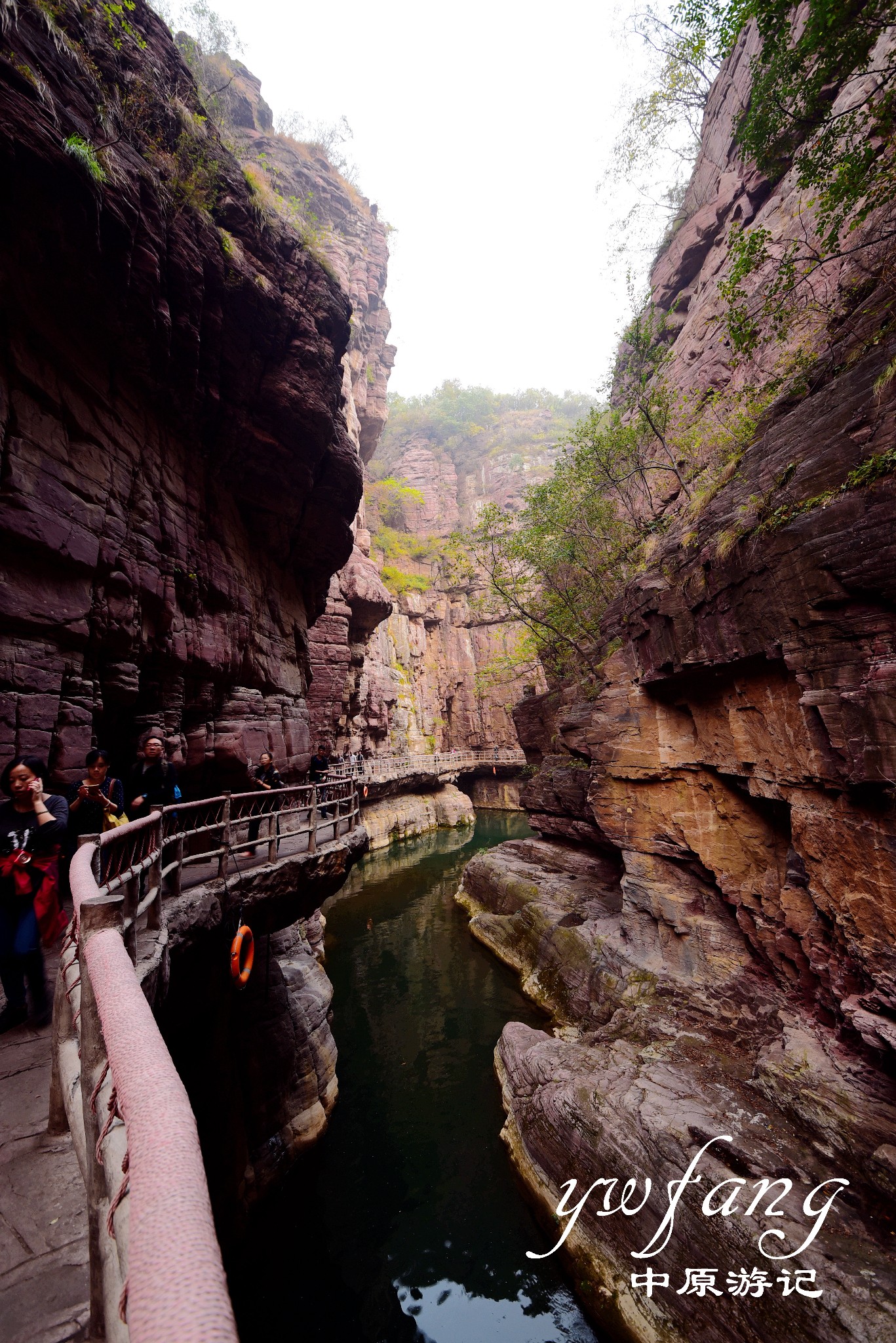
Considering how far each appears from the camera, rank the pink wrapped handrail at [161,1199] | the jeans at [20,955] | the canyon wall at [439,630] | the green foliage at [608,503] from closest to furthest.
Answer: the pink wrapped handrail at [161,1199] → the jeans at [20,955] → the green foliage at [608,503] → the canyon wall at [439,630]

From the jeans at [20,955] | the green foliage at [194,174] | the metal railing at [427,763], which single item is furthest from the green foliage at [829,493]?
the metal railing at [427,763]

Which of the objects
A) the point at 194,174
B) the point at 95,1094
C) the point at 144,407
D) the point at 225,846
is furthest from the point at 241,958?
the point at 194,174

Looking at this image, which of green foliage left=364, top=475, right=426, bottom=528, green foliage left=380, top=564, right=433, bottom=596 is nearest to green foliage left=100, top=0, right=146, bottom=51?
green foliage left=380, top=564, right=433, bottom=596

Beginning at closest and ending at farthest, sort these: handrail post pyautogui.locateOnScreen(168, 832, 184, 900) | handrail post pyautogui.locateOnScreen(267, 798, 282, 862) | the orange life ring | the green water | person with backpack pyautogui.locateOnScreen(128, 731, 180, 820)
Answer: the orange life ring < handrail post pyautogui.locateOnScreen(168, 832, 184, 900) < person with backpack pyautogui.locateOnScreen(128, 731, 180, 820) < the green water < handrail post pyautogui.locateOnScreen(267, 798, 282, 862)

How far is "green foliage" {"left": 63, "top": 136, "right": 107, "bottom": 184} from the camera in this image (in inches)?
226

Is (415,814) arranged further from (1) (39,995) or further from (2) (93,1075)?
(2) (93,1075)

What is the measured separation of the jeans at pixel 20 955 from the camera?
3.24m

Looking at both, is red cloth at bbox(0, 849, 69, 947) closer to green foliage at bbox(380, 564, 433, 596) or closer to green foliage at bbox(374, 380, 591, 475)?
green foliage at bbox(380, 564, 433, 596)

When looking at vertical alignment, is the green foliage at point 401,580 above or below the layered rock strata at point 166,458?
above

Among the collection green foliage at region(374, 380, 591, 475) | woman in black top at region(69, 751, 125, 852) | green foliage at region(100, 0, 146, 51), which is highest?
green foliage at region(374, 380, 591, 475)

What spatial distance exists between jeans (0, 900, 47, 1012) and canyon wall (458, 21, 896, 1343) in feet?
21.1

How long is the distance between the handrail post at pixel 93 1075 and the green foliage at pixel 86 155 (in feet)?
26.8

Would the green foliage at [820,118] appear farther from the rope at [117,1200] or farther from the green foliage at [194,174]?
the rope at [117,1200]

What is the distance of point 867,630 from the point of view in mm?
6113
